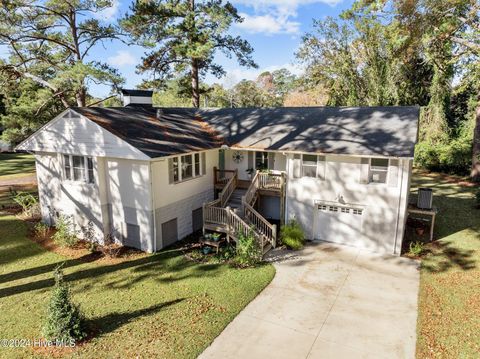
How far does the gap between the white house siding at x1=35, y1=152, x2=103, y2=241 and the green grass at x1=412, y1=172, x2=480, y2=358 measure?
13.5 metres

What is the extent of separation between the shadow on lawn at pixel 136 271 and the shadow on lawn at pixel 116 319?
1.72 m

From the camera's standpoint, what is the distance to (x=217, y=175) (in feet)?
58.6

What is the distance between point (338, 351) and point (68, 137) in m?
14.0

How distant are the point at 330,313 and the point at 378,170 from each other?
6946 millimetres

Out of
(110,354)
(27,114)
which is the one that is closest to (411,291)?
(110,354)

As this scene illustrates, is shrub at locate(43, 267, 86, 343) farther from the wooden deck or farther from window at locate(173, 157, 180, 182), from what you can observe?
window at locate(173, 157, 180, 182)

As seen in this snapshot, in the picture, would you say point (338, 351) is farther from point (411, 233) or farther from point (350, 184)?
point (411, 233)

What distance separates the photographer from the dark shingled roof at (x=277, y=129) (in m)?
13.8

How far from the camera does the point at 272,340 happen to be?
8680mm

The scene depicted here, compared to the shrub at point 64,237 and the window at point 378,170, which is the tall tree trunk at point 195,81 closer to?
the shrub at point 64,237

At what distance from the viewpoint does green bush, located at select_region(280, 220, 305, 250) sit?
14609 mm

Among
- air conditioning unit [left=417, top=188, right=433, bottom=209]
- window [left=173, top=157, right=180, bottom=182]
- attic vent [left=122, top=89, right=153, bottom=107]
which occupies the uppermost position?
attic vent [left=122, top=89, right=153, bottom=107]

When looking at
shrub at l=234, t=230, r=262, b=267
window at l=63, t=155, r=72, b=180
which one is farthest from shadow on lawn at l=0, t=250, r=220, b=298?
window at l=63, t=155, r=72, b=180

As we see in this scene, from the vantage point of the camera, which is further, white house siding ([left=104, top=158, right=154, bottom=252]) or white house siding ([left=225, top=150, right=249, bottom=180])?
white house siding ([left=225, top=150, right=249, bottom=180])
